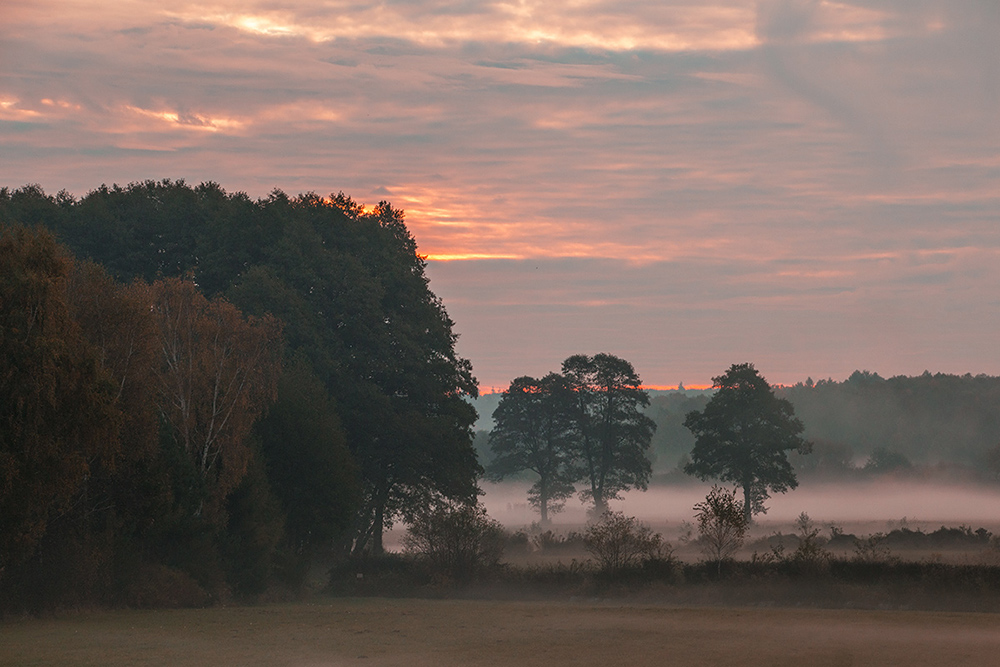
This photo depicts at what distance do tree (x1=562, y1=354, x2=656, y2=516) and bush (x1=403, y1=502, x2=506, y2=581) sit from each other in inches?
1618

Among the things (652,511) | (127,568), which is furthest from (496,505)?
(127,568)

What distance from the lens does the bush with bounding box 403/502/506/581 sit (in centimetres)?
4631

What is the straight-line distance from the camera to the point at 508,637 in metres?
30.6

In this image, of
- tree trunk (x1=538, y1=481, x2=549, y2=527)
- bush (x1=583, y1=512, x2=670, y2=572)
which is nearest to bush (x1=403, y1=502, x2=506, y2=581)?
bush (x1=583, y1=512, x2=670, y2=572)

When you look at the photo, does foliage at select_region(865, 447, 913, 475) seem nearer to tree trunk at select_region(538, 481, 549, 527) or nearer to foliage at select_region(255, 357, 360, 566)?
tree trunk at select_region(538, 481, 549, 527)

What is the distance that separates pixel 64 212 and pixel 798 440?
A: 1926 inches

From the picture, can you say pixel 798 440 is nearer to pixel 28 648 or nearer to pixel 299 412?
pixel 299 412

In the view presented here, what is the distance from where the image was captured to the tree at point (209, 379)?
136 ft

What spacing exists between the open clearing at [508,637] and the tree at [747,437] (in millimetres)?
33466

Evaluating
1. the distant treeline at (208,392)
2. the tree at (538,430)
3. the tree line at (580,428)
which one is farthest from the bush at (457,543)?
the tree at (538,430)

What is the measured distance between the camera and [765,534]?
73.4 meters

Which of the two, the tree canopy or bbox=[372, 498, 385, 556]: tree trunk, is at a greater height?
the tree canopy

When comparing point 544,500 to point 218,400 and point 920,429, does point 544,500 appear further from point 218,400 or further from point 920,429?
point 920,429

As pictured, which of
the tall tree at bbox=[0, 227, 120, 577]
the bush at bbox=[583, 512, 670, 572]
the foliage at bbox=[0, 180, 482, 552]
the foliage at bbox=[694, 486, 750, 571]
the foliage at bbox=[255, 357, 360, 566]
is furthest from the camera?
the foliage at bbox=[0, 180, 482, 552]
